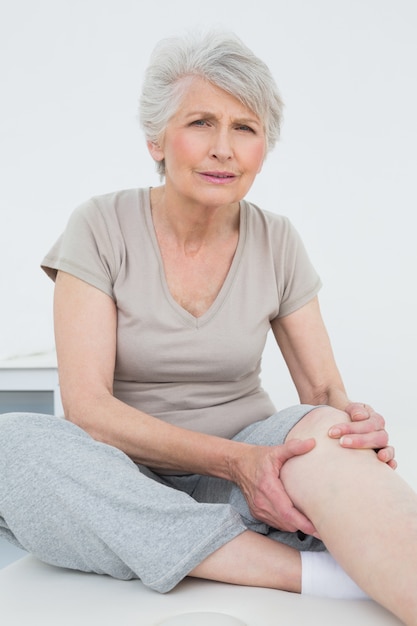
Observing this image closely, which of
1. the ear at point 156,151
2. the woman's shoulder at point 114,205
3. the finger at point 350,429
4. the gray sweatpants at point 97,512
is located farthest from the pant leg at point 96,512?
the ear at point 156,151

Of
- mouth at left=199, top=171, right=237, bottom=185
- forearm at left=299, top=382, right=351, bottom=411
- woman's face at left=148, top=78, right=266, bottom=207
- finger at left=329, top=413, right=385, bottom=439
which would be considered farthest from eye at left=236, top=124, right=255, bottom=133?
finger at left=329, top=413, right=385, bottom=439

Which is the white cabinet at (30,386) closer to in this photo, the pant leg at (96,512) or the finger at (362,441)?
the pant leg at (96,512)

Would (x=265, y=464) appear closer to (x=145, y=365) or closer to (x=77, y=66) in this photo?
(x=145, y=365)

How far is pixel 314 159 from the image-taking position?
4.57 metres

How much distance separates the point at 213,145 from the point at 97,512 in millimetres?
864

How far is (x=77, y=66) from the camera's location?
190 inches

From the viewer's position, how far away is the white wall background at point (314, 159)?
450 cm

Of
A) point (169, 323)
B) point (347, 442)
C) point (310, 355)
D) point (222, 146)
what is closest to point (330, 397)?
point (310, 355)

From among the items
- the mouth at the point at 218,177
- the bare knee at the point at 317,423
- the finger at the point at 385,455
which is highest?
the mouth at the point at 218,177

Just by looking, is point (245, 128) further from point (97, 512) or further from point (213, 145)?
point (97, 512)

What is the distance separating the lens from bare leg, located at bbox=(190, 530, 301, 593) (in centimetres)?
158

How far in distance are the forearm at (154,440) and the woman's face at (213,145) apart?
53cm

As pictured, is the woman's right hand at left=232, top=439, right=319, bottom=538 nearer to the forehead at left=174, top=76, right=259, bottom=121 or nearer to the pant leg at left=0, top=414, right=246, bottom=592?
the pant leg at left=0, top=414, right=246, bottom=592

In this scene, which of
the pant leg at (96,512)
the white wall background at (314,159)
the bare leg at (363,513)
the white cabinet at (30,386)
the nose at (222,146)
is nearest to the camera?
the bare leg at (363,513)
